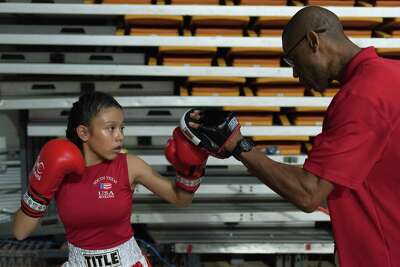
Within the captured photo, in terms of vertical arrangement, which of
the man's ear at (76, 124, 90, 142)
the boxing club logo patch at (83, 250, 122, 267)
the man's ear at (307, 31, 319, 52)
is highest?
the man's ear at (307, 31, 319, 52)

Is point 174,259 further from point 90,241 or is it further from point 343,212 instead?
point 343,212

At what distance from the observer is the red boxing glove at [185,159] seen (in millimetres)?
2094

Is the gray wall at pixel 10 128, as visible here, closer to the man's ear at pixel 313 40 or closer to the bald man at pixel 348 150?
the bald man at pixel 348 150

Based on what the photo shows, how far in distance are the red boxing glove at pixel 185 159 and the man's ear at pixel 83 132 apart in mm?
385

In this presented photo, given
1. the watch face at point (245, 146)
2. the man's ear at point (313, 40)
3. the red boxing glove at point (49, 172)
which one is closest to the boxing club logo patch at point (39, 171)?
the red boxing glove at point (49, 172)

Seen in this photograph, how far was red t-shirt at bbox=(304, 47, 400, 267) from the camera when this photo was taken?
5.02 feet

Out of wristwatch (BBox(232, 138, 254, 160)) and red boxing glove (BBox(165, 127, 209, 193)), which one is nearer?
wristwatch (BBox(232, 138, 254, 160))

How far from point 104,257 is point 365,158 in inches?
50.1

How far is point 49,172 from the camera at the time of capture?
79.4 inches

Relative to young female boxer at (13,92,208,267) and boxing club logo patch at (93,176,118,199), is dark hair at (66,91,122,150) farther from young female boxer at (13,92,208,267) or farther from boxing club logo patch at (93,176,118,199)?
boxing club logo patch at (93,176,118,199)

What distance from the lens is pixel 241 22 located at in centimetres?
331

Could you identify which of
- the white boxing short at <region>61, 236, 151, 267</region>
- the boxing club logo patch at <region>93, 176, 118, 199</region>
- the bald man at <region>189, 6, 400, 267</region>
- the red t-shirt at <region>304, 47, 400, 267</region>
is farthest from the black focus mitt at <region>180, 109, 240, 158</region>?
the white boxing short at <region>61, 236, 151, 267</region>

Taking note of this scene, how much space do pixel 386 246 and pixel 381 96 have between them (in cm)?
59

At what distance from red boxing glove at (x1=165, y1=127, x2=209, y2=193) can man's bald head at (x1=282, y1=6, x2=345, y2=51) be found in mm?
639
